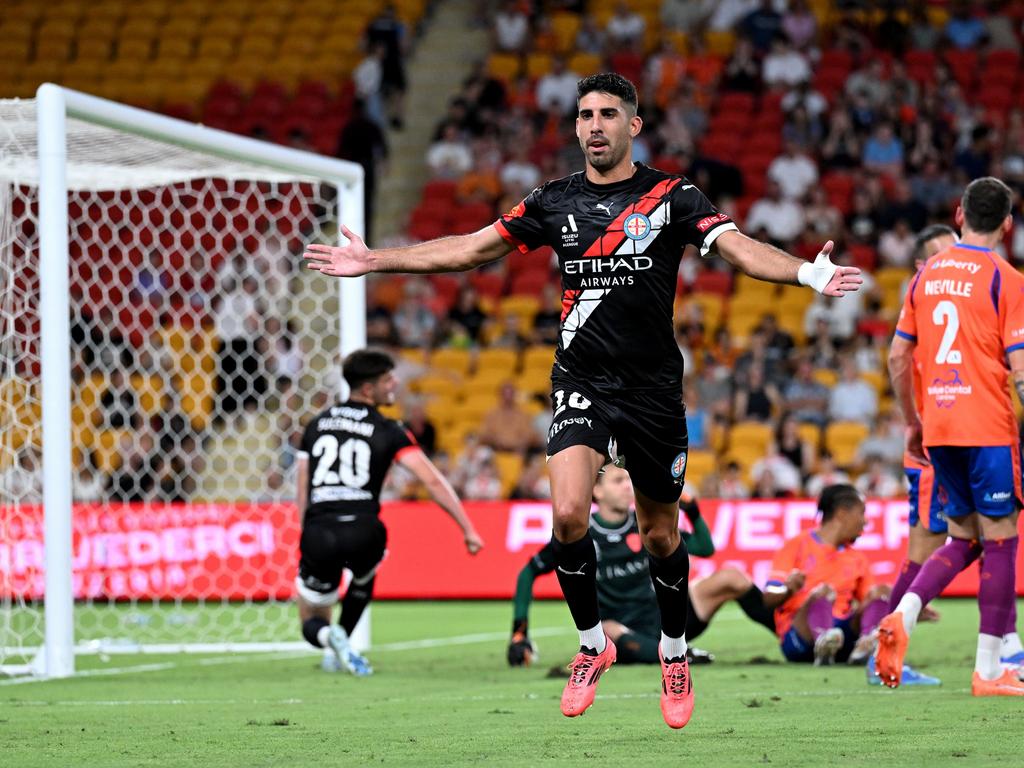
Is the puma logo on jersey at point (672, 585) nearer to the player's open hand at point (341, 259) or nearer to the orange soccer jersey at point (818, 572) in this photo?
the player's open hand at point (341, 259)

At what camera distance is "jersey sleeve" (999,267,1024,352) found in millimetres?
7355

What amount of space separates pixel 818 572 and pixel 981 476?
2.21 metres

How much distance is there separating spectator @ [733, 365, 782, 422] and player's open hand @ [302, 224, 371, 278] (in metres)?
11.8

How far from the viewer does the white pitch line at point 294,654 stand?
32.0 feet

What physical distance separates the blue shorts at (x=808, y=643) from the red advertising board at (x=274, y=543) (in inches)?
216

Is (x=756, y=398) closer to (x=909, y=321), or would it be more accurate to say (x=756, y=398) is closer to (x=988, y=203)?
(x=909, y=321)

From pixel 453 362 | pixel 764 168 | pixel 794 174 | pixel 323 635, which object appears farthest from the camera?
pixel 764 168

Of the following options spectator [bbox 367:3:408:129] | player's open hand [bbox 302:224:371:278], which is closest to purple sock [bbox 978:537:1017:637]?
player's open hand [bbox 302:224:371:278]

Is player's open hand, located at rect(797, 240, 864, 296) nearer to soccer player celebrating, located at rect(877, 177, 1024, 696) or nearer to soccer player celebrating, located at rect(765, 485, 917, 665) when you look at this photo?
soccer player celebrating, located at rect(877, 177, 1024, 696)

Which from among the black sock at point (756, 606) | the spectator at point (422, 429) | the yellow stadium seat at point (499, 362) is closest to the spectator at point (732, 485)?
the spectator at point (422, 429)

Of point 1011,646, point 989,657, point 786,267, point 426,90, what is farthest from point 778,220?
point 786,267

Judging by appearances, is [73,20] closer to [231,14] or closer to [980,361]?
[231,14]

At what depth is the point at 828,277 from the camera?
552 cm

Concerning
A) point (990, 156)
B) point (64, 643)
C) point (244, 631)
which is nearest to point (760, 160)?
point (990, 156)
